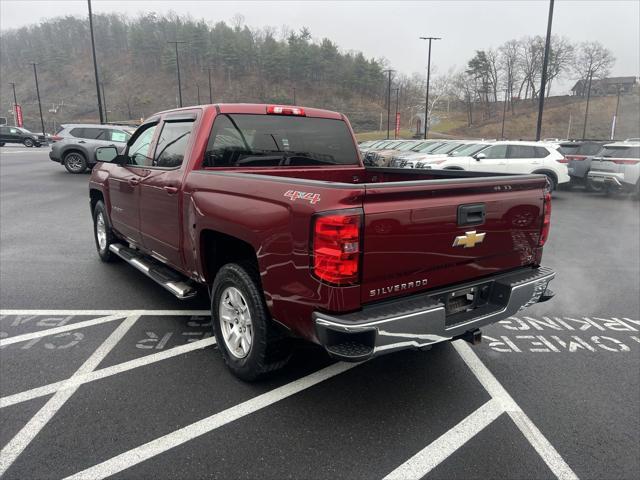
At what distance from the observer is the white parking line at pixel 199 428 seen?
2.40 metres

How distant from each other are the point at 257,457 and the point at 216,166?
2245 mm

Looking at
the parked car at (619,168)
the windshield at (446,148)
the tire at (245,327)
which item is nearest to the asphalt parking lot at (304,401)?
the tire at (245,327)

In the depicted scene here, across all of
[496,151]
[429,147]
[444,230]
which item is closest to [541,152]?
[496,151]

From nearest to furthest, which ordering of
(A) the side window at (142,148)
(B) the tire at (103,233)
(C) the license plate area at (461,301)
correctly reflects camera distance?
1. (C) the license plate area at (461,301)
2. (A) the side window at (142,148)
3. (B) the tire at (103,233)

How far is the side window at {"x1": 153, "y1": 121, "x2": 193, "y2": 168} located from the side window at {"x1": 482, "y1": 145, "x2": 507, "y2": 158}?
12.0 metres

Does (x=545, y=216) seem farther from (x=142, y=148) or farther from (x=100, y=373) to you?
(x=142, y=148)

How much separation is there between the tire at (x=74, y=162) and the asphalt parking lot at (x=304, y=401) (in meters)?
14.3

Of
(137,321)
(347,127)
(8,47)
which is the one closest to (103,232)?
(137,321)

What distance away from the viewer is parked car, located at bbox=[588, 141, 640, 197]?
Answer: 13.4 meters

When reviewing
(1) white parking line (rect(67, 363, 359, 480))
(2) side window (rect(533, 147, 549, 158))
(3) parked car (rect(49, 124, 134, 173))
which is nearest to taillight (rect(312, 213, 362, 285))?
(1) white parking line (rect(67, 363, 359, 480))

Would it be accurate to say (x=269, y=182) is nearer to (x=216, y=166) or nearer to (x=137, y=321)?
(x=216, y=166)

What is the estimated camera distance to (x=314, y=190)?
8.02 feet

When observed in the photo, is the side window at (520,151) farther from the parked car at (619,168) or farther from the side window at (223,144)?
the side window at (223,144)

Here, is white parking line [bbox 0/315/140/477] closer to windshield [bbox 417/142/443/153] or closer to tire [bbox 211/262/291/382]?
tire [bbox 211/262/291/382]
